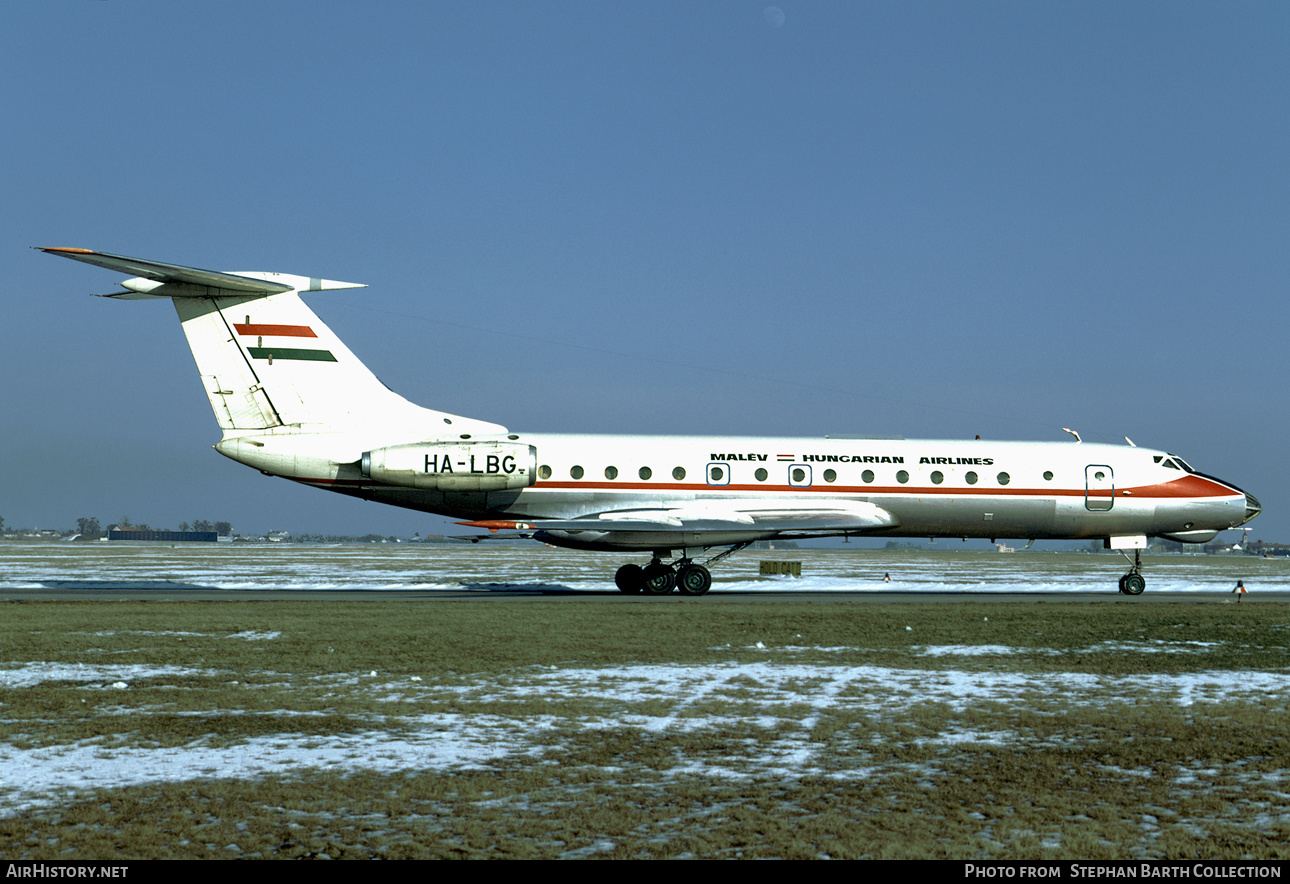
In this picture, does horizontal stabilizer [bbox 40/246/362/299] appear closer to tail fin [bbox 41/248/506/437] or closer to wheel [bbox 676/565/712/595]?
tail fin [bbox 41/248/506/437]

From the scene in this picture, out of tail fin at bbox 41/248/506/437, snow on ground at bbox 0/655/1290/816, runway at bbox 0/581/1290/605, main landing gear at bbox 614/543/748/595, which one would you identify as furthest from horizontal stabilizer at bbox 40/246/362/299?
snow on ground at bbox 0/655/1290/816

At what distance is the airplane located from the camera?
72.2 ft

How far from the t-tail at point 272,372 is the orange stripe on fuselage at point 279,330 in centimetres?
2

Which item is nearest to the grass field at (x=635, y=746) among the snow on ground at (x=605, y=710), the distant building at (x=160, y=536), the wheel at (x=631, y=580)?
the snow on ground at (x=605, y=710)

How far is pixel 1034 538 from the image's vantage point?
24.9 m

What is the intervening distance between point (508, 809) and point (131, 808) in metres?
1.91

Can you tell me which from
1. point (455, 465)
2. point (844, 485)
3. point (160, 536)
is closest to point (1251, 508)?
point (844, 485)

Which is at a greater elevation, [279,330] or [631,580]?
[279,330]

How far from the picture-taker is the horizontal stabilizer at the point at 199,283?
20625 millimetres

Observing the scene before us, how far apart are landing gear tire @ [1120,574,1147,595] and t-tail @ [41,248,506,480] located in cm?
1734

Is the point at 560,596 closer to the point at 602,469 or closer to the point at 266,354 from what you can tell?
the point at 602,469

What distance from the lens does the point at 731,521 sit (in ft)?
74.3

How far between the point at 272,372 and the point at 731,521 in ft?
33.7

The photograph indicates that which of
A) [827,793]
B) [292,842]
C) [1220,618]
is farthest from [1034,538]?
[292,842]
